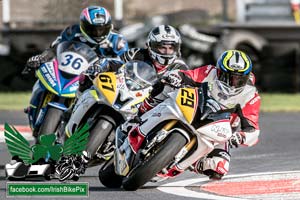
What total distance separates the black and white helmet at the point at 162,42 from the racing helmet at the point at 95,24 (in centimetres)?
142

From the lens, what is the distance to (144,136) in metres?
8.73

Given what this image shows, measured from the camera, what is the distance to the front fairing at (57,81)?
35.5 feet

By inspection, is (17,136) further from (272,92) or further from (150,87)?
(272,92)

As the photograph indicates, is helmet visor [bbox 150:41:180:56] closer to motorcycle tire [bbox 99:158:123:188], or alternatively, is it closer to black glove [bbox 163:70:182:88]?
black glove [bbox 163:70:182:88]

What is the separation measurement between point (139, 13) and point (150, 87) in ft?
40.3

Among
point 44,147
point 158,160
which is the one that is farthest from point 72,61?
point 158,160

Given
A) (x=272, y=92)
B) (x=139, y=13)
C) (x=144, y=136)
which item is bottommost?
(x=272, y=92)

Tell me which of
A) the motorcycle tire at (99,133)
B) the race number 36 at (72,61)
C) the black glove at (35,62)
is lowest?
the motorcycle tire at (99,133)

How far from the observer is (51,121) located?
10.6 metres

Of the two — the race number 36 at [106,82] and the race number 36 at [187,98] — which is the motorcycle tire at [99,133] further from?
the race number 36 at [187,98]

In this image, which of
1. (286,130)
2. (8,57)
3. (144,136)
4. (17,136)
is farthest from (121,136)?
(8,57)

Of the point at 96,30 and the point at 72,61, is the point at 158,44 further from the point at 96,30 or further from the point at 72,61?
the point at 96,30

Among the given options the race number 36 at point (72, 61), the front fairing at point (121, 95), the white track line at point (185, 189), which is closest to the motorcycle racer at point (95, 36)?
the race number 36 at point (72, 61)

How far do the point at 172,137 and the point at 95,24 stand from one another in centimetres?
324
